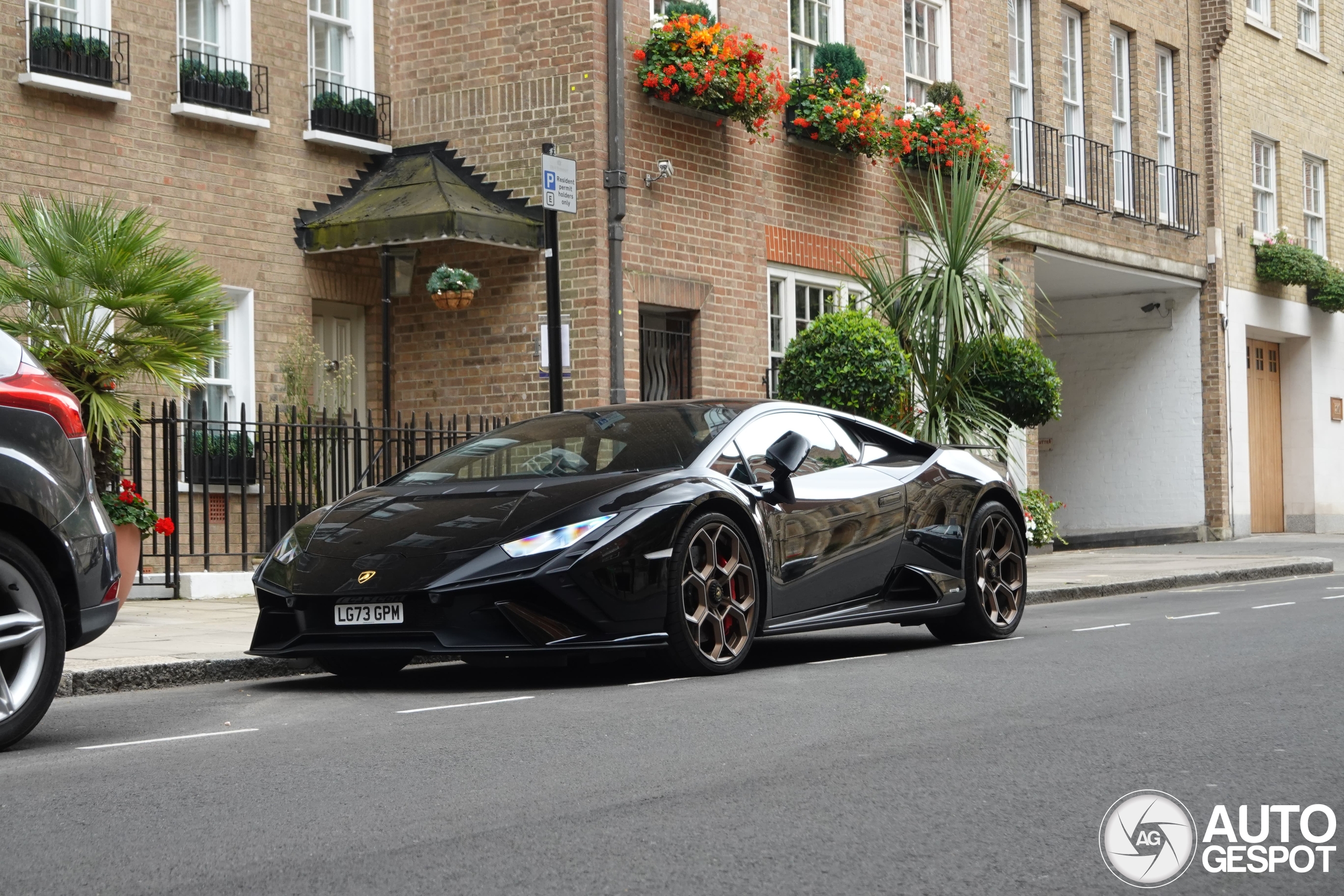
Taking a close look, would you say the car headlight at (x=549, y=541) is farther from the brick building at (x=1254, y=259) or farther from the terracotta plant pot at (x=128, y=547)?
the brick building at (x=1254, y=259)

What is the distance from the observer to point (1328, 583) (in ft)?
54.4

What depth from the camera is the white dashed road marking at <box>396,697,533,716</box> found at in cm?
695

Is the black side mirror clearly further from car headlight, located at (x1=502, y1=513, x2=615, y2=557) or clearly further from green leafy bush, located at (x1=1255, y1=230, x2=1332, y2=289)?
green leafy bush, located at (x1=1255, y1=230, x2=1332, y2=289)

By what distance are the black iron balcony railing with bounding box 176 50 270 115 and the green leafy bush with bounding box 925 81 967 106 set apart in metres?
7.98

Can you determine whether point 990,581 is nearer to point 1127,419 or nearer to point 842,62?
point 842,62

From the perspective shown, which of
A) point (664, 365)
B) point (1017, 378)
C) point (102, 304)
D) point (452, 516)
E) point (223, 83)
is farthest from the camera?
point (664, 365)

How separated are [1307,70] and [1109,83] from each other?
6.78 meters

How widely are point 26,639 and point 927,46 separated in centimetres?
1661

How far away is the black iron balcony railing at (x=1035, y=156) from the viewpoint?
22.1 metres

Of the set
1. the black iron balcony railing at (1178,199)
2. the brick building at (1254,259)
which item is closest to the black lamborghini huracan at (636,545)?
the black iron balcony railing at (1178,199)

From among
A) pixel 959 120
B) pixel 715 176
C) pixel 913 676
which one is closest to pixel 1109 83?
pixel 959 120

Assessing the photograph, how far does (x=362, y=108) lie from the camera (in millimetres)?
16703

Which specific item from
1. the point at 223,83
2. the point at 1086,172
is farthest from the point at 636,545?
the point at 1086,172

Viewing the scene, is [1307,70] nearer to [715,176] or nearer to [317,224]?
[715,176]
